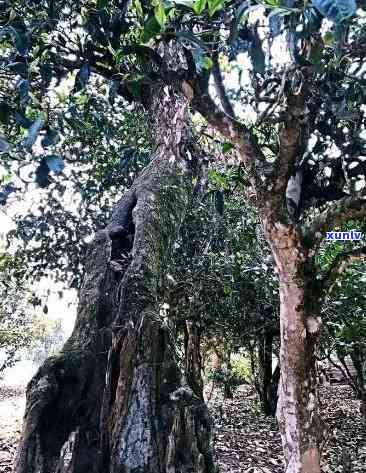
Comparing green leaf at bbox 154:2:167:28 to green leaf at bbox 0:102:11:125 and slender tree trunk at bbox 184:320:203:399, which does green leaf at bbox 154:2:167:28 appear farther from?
slender tree trunk at bbox 184:320:203:399

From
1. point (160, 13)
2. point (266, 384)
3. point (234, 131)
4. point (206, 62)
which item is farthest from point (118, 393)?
point (266, 384)

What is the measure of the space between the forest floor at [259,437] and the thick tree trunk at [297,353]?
2.45 feet

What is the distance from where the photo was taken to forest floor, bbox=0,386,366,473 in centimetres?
470

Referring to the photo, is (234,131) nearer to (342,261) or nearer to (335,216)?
(335,216)

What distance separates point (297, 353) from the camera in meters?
2.47

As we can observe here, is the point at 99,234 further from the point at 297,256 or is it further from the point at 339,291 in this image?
the point at 339,291

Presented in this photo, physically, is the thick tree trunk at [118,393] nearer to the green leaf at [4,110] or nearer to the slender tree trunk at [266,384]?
the green leaf at [4,110]

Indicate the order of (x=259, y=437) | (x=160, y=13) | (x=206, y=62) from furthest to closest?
(x=259, y=437), (x=206, y=62), (x=160, y=13)

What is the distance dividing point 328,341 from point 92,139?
3541 millimetres

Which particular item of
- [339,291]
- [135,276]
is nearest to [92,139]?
[135,276]

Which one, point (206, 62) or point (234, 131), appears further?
point (234, 131)

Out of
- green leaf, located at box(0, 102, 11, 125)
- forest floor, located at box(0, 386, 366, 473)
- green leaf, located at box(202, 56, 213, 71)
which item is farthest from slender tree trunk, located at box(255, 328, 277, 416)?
green leaf, located at box(0, 102, 11, 125)

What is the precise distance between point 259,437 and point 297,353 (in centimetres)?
414

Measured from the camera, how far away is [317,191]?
121 inches
